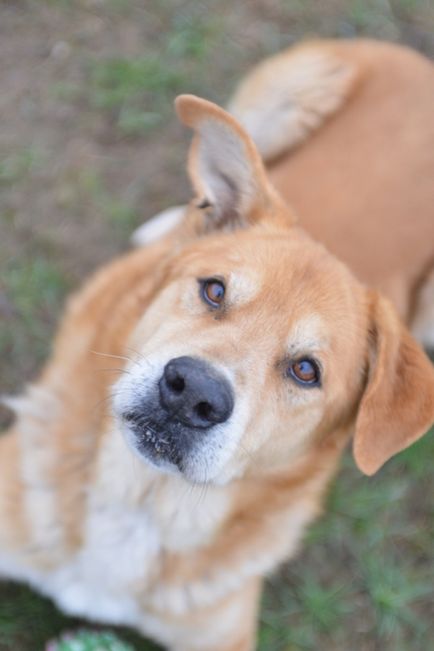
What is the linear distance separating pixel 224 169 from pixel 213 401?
105cm

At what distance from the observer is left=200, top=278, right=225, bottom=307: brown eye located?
2.55m

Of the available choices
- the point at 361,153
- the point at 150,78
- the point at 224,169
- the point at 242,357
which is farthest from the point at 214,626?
the point at 150,78

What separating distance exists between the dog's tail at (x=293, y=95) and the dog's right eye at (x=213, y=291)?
→ 1931 mm

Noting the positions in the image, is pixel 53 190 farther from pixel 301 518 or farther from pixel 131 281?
pixel 301 518

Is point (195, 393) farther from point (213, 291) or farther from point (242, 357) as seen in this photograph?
point (213, 291)

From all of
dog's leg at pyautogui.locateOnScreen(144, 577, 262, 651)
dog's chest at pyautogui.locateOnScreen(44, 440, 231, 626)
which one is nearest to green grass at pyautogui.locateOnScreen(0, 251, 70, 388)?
dog's chest at pyautogui.locateOnScreen(44, 440, 231, 626)

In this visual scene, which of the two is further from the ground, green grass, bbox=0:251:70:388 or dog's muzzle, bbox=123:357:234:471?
dog's muzzle, bbox=123:357:234:471

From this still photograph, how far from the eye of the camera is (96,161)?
4582mm

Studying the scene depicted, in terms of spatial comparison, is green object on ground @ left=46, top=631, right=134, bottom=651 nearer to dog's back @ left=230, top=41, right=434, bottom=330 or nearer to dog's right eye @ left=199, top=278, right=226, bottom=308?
dog's right eye @ left=199, top=278, right=226, bottom=308

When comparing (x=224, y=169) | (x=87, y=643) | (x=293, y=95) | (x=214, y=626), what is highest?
(x=224, y=169)

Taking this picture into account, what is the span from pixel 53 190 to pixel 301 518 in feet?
8.44

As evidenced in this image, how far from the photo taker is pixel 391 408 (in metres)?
2.56

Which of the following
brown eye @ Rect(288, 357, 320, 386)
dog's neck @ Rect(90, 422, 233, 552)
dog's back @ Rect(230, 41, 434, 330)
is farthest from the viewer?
dog's back @ Rect(230, 41, 434, 330)

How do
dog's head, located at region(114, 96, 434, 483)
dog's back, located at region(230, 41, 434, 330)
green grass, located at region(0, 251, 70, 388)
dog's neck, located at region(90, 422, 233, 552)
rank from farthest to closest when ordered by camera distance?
green grass, located at region(0, 251, 70, 388)
dog's back, located at region(230, 41, 434, 330)
dog's neck, located at region(90, 422, 233, 552)
dog's head, located at region(114, 96, 434, 483)
